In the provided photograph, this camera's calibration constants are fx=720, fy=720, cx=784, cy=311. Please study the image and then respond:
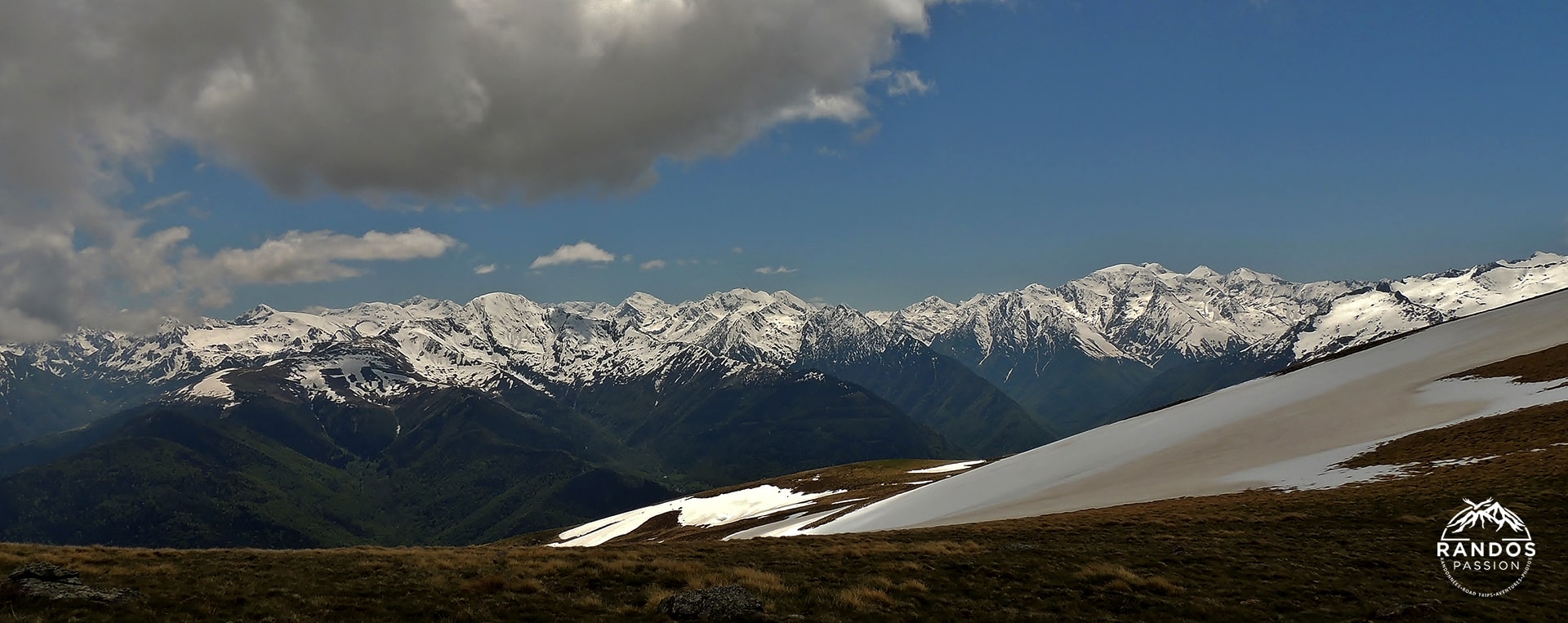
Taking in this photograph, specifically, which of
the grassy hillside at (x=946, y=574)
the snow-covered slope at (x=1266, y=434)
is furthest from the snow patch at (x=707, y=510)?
the grassy hillside at (x=946, y=574)

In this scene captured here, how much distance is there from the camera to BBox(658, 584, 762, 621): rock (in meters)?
19.7

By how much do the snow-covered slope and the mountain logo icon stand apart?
15.5 meters

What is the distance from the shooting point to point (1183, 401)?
130m

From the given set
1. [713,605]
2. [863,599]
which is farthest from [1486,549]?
[713,605]

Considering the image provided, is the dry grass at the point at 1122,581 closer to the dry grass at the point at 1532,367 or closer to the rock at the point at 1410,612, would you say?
the rock at the point at 1410,612

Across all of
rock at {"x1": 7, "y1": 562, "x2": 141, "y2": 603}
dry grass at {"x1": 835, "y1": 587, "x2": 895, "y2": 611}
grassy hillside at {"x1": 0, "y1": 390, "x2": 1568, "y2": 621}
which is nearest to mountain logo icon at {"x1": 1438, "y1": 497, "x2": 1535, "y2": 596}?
grassy hillside at {"x1": 0, "y1": 390, "x2": 1568, "y2": 621}

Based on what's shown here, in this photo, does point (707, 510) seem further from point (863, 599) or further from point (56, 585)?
point (56, 585)

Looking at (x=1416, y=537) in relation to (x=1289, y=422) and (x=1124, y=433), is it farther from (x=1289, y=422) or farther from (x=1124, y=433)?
(x=1124, y=433)

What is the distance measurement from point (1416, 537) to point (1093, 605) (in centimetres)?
1952

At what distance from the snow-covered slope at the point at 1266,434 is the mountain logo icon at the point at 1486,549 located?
15.5m

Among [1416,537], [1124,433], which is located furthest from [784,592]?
[1124,433]

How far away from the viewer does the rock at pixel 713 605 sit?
19.7 meters

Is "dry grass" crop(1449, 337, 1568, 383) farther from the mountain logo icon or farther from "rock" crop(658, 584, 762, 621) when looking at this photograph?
"rock" crop(658, 584, 762, 621)

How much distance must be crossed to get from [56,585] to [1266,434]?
282 feet
